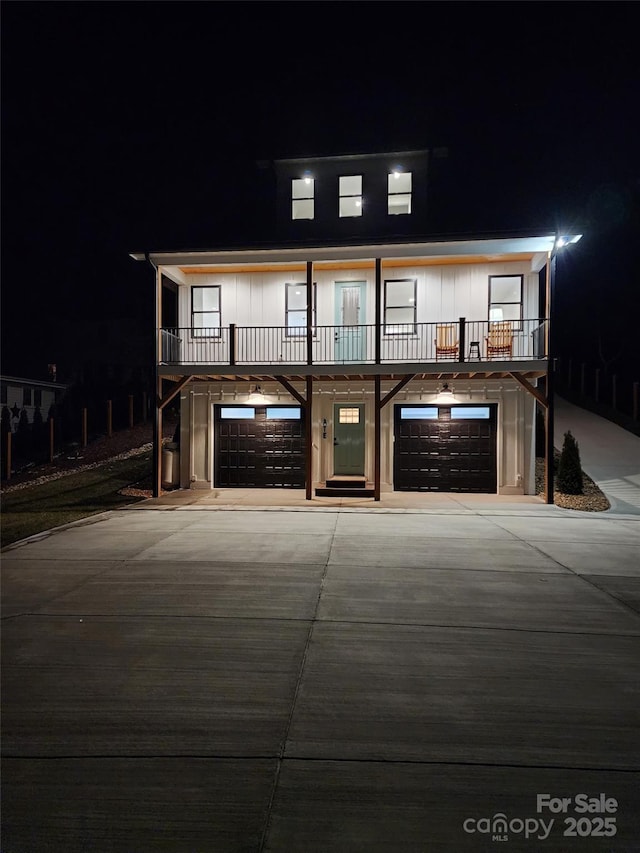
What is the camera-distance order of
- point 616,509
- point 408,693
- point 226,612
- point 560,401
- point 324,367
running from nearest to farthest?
point 408,693
point 226,612
point 616,509
point 324,367
point 560,401

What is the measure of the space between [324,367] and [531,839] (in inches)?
438

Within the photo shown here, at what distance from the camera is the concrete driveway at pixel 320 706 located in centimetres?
233

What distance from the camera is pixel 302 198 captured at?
16344 millimetres

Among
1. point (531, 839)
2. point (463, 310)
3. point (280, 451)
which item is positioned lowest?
point (531, 839)

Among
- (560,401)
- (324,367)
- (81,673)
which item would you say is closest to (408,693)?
(81,673)

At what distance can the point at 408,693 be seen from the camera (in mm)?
3428

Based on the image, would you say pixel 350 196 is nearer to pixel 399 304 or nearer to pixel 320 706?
pixel 399 304

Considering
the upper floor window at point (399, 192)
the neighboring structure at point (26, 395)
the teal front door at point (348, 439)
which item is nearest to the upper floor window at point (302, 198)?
the upper floor window at point (399, 192)

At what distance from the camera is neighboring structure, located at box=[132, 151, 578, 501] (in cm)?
1316

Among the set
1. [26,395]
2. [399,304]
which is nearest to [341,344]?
[399,304]

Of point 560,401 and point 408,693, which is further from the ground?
point 560,401

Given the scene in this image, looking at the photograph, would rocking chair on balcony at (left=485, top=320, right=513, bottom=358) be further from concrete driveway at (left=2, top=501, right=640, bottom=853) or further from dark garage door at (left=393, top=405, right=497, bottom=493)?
concrete driveway at (left=2, top=501, right=640, bottom=853)

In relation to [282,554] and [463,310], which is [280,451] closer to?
[463,310]

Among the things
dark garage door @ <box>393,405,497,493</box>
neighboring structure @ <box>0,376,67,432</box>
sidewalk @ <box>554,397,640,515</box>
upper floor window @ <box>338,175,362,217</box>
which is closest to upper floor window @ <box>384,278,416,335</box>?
dark garage door @ <box>393,405,497,493</box>
